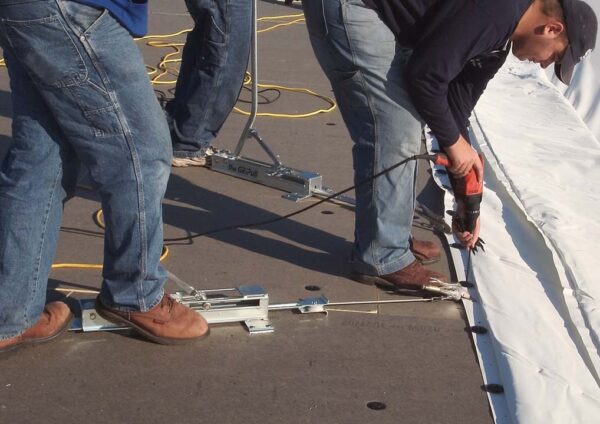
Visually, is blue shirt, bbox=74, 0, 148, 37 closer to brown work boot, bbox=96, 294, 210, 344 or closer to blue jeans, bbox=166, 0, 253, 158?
brown work boot, bbox=96, 294, 210, 344

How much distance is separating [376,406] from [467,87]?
114cm

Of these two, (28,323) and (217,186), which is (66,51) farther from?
(217,186)

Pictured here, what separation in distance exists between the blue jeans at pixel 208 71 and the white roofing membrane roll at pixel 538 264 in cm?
109

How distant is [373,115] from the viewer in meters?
3.34

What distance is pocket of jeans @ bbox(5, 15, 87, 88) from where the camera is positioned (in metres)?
2.50

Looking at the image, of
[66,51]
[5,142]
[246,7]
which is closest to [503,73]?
[246,7]

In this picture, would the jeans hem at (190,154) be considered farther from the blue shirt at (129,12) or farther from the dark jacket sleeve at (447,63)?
the blue shirt at (129,12)

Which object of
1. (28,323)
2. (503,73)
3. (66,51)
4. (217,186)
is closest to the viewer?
(66,51)

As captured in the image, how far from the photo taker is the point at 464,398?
2.83 meters

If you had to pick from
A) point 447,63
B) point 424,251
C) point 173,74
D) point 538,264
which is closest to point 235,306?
point 424,251

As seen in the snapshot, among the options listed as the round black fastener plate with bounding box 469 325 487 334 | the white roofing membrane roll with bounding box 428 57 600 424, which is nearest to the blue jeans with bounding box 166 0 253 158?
the white roofing membrane roll with bounding box 428 57 600 424

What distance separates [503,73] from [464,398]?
14.1ft

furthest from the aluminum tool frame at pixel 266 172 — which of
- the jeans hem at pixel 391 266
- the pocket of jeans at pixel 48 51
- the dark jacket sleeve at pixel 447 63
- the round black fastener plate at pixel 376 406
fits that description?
the pocket of jeans at pixel 48 51

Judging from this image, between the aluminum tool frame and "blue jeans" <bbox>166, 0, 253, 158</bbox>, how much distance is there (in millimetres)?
68
